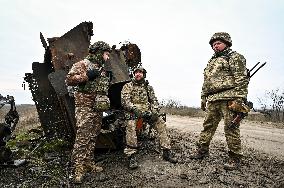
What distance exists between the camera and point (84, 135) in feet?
19.6

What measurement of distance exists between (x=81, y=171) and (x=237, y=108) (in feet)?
8.59

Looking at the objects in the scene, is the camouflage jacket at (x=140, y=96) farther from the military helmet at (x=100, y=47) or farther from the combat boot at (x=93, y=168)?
the combat boot at (x=93, y=168)

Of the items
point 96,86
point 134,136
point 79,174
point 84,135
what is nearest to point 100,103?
point 96,86

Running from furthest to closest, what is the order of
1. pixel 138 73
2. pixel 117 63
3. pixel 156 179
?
pixel 117 63
pixel 138 73
pixel 156 179

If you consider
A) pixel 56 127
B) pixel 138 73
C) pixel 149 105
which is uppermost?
pixel 138 73

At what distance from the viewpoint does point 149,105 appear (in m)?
7.14

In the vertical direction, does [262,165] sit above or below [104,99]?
below

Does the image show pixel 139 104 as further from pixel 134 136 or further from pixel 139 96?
pixel 134 136

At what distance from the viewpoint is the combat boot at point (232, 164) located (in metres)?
5.88

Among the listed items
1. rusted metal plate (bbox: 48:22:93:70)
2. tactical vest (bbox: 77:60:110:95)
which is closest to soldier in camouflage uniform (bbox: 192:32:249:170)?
tactical vest (bbox: 77:60:110:95)

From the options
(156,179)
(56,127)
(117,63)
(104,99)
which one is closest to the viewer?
(156,179)

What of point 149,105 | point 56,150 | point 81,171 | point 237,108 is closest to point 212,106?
point 237,108

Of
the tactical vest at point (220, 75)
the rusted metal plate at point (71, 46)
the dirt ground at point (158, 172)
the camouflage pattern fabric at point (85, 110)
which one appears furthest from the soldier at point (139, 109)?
the rusted metal plate at point (71, 46)

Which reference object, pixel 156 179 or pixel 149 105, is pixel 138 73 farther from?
pixel 156 179
